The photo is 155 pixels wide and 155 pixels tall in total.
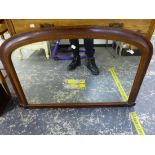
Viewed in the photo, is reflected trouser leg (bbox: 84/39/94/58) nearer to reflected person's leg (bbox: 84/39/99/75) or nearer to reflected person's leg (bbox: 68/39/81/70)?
reflected person's leg (bbox: 84/39/99/75)

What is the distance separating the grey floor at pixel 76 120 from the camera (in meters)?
1.19

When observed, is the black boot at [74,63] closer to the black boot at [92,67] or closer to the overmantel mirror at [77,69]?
the overmantel mirror at [77,69]

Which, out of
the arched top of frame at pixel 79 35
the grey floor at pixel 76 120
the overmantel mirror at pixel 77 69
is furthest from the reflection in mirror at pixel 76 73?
the arched top of frame at pixel 79 35

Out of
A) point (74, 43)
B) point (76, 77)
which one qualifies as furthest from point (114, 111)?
point (74, 43)

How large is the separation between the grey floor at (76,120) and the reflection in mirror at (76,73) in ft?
0.43

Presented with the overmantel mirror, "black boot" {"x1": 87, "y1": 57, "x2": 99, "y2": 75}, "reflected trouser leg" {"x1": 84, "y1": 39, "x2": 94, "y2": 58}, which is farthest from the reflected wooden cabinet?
"black boot" {"x1": 87, "y1": 57, "x2": 99, "y2": 75}

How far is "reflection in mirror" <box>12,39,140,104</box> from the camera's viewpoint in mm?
1515

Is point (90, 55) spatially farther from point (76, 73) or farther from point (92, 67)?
point (76, 73)

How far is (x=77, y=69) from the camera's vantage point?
1.90m
